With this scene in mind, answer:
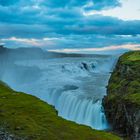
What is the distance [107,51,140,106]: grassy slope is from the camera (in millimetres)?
51316

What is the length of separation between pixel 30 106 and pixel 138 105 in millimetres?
18827

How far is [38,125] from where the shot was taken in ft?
87.5

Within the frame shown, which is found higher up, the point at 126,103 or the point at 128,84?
the point at 128,84

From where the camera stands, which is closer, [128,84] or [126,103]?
[126,103]

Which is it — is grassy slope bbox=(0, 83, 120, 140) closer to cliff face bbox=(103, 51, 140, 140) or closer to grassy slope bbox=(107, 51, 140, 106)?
cliff face bbox=(103, 51, 140, 140)

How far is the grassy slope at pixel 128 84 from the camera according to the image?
51316mm

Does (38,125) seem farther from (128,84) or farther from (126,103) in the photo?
(128,84)

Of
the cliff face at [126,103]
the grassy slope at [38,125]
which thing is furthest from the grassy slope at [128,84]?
the grassy slope at [38,125]

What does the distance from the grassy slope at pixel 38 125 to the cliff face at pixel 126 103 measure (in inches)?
652

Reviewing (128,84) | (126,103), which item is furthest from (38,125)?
(128,84)

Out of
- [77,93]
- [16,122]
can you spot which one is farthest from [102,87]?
[16,122]

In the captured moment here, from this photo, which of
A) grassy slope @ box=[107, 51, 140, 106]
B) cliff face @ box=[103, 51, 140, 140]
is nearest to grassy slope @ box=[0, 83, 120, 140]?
cliff face @ box=[103, 51, 140, 140]

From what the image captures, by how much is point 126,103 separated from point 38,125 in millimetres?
25359

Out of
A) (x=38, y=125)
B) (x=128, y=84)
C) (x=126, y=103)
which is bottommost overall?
(x=126, y=103)
